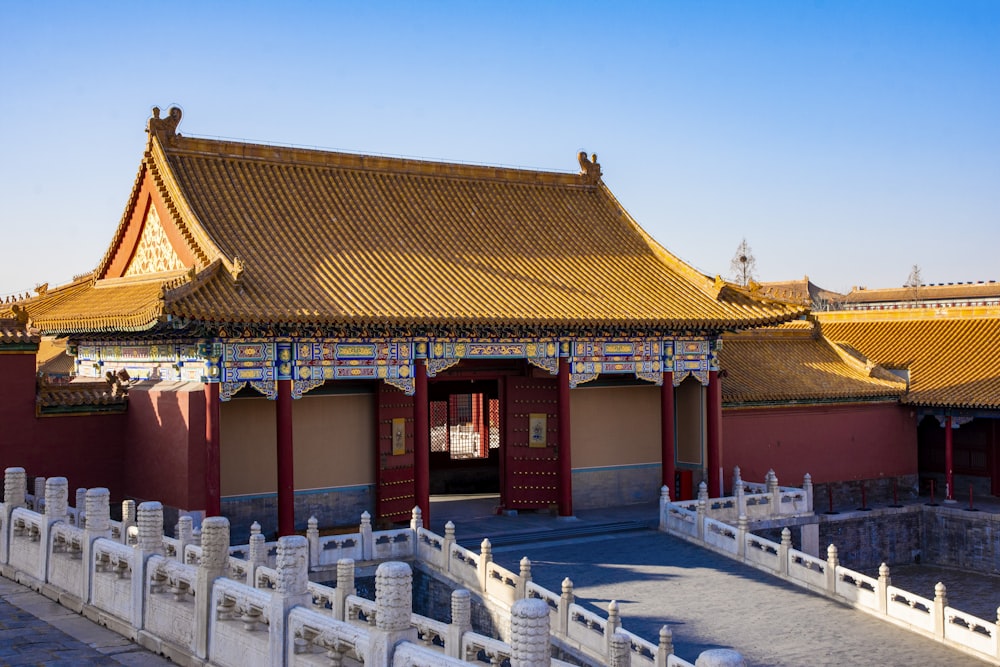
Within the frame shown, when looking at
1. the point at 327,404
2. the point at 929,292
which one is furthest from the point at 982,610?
the point at 929,292

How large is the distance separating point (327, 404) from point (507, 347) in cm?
355

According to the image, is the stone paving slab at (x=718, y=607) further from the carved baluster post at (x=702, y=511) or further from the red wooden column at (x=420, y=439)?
the red wooden column at (x=420, y=439)

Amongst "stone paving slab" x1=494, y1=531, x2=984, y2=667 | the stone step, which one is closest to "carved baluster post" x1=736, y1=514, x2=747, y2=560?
"stone paving slab" x1=494, y1=531, x2=984, y2=667

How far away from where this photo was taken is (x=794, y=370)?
27.3m

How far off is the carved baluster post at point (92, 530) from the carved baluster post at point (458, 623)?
17.1 feet

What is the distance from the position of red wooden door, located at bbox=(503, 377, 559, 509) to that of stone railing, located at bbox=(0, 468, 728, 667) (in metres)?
4.64

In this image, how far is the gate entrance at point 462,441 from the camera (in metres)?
26.9

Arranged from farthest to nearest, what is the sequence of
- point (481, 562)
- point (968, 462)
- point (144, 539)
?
point (968, 462) → point (481, 562) → point (144, 539)

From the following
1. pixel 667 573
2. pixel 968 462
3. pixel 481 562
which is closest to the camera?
pixel 481 562

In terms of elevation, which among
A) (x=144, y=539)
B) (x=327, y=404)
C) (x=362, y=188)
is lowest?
(x=144, y=539)

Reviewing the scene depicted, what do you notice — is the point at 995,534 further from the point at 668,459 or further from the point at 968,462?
the point at 668,459

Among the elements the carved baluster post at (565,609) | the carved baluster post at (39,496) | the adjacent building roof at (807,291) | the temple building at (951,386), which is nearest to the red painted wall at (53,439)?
the carved baluster post at (39,496)

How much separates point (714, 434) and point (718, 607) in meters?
7.19

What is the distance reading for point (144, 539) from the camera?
1302 centimetres
